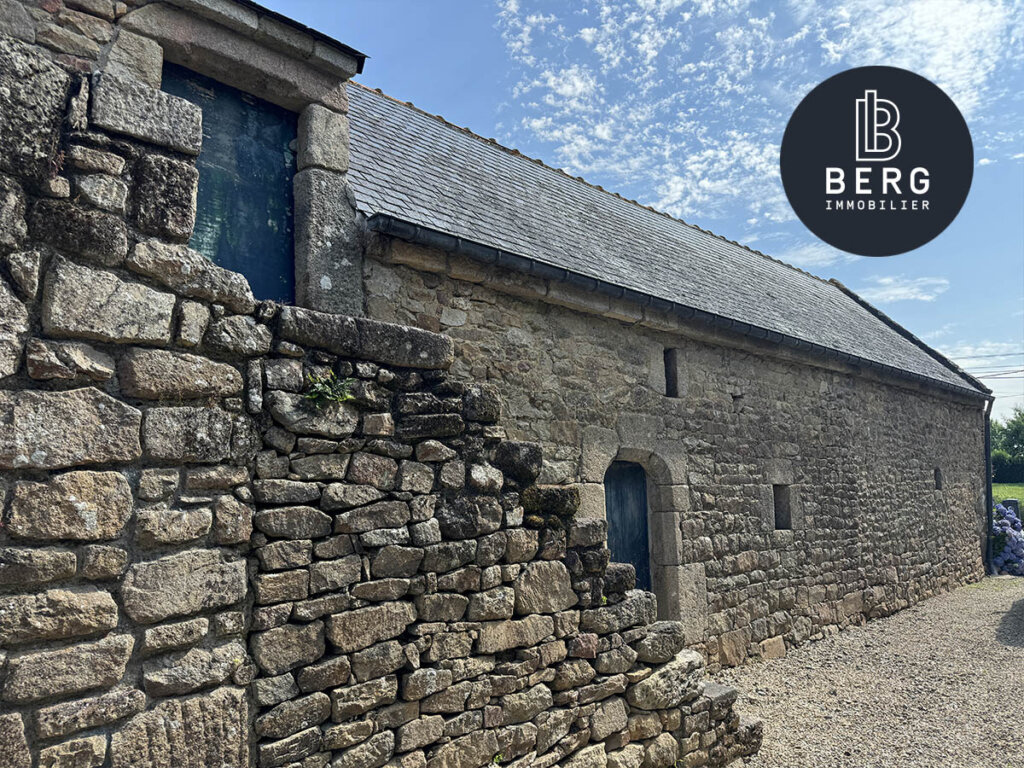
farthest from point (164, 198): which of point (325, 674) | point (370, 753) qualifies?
point (370, 753)

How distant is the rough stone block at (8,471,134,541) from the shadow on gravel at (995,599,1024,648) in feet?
30.8

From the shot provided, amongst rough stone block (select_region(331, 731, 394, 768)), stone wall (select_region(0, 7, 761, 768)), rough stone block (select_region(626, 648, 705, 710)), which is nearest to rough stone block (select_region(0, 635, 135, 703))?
stone wall (select_region(0, 7, 761, 768))

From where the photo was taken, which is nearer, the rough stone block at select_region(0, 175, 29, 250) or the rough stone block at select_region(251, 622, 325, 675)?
the rough stone block at select_region(0, 175, 29, 250)

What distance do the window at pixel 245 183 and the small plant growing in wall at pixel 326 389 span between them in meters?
1.73

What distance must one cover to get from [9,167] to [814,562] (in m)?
8.62

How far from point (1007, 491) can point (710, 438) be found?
20.6 meters

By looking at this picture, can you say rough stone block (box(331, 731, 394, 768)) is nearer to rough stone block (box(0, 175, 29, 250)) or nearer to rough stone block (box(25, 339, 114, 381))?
rough stone block (box(25, 339, 114, 381))

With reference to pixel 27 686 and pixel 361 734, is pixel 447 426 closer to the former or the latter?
pixel 361 734

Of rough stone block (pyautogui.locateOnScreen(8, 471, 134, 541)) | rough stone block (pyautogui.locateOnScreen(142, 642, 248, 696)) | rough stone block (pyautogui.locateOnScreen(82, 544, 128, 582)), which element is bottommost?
rough stone block (pyautogui.locateOnScreen(142, 642, 248, 696))

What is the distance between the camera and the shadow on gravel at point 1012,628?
313 inches

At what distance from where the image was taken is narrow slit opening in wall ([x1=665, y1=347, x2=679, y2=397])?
22.2 feet

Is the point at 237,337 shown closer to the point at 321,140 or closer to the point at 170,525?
the point at 170,525

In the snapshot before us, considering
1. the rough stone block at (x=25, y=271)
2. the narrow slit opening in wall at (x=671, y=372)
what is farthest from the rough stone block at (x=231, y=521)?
the narrow slit opening in wall at (x=671, y=372)

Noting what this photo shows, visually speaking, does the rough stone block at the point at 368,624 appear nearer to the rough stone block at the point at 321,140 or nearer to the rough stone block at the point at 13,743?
the rough stone block at the point at 13,743
